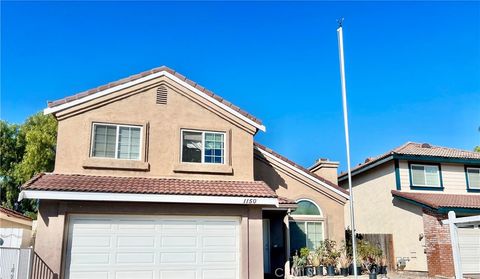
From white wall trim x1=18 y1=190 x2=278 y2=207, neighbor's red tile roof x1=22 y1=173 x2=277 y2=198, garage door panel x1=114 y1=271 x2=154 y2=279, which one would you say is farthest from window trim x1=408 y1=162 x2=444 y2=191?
garage door panel x1=114 y1=271 x2=154 y2=279

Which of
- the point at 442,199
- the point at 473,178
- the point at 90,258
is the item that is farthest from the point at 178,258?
the point at 473,178

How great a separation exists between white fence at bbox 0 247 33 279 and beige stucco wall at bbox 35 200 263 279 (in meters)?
0.65

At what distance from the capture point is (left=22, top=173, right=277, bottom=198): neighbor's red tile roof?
551 inches

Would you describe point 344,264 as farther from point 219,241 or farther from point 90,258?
point 90,258

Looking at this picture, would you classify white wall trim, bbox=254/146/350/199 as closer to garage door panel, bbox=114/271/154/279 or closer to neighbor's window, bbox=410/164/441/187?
neighbor's window, bbox=410/164/441/187

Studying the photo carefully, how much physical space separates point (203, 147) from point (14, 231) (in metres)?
9.16

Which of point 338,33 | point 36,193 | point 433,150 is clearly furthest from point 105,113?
point 433,150

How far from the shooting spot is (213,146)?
55.8ft

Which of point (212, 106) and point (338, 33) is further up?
point (338, 33)

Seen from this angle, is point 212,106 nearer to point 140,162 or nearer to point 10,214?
point 140,162

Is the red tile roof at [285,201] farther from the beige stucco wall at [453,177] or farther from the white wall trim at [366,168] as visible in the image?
the beige stucco wall at [453,177]

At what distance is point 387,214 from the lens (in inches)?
980

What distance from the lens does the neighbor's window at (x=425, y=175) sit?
80.9 feet

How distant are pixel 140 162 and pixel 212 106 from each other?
3.56m
